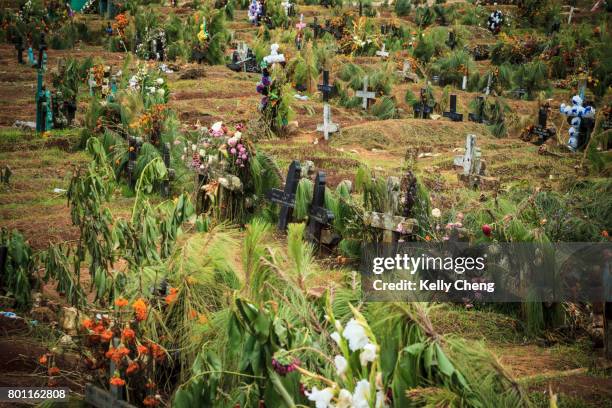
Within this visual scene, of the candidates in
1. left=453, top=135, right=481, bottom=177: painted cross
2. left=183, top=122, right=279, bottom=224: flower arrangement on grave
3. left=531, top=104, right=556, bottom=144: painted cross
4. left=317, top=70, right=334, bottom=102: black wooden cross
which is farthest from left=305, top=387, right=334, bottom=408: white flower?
left=317, top=70, right=334, bottom=102: black wooden cross

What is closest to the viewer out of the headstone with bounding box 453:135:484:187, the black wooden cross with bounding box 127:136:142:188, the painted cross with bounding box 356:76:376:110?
the black wooden cross with bounding box 127:136:142:188

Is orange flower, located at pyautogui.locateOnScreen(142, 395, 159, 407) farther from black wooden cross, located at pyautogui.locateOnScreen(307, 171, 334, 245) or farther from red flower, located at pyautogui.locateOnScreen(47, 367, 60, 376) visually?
black wooden cross, located at pyautogui.locateOnScreen(307, 171, 334, 245)

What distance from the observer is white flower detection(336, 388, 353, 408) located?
399 cm

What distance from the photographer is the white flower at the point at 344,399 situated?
3.99 metres

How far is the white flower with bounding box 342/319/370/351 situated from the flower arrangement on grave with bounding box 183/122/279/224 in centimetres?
588

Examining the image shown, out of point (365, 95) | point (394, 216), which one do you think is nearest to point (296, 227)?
point (394, 216)

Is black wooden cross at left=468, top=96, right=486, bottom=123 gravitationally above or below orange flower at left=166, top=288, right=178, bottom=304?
below

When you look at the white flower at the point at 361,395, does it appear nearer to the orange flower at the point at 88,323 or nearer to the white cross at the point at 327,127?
the orange flower at the point at 88,323

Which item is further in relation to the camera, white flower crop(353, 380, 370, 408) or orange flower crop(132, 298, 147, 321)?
orange flower crop(132, 298, 147, 321)

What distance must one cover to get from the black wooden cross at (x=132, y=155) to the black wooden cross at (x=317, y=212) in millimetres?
3144

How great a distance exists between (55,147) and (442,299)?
25.4 feet

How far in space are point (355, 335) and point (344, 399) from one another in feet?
0.84

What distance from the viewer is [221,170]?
401 inches

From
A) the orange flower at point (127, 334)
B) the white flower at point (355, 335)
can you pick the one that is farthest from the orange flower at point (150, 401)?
the white flower at point (355, 335)
